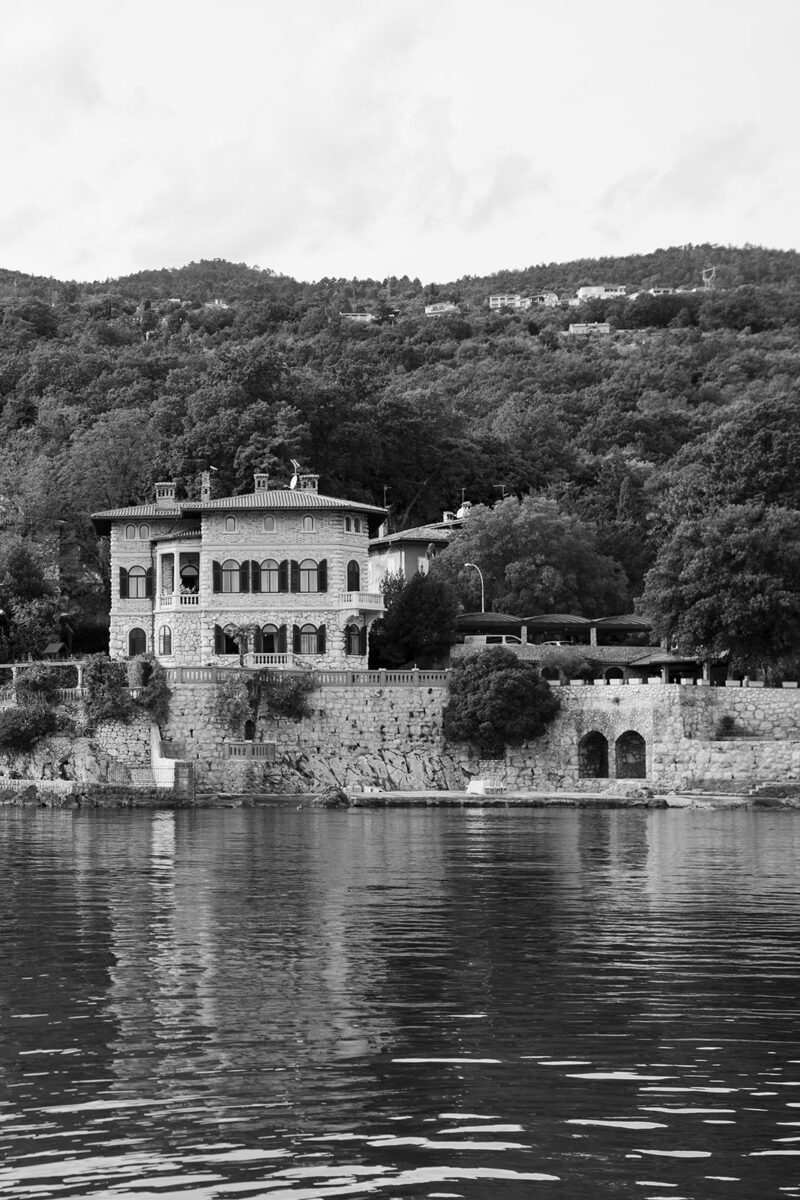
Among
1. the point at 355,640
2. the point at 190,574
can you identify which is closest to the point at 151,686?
the point at 190,574

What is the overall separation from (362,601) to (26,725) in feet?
38.0

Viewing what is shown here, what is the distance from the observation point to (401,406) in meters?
78.9

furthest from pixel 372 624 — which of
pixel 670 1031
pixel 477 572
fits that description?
pixel 670 1031

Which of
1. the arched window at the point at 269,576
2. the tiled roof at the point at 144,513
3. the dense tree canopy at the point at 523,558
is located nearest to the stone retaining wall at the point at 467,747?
the arched window at the point at 269,576

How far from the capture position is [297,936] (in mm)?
22141

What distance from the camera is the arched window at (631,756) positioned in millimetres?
56500

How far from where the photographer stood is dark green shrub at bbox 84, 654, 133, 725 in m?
53.6

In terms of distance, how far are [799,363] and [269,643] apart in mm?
67785

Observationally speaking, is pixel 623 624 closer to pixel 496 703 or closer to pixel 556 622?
pixel 556 622

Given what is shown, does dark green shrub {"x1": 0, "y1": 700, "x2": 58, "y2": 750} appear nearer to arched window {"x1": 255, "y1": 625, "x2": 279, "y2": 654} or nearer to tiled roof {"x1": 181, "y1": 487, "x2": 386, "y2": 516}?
arched window {"x1": 255, "y1": 625, "x2": 279, "y2": 654}

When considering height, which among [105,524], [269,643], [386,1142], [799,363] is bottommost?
[386,1142]

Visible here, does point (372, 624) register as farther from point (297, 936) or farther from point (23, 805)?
point (297, 936)

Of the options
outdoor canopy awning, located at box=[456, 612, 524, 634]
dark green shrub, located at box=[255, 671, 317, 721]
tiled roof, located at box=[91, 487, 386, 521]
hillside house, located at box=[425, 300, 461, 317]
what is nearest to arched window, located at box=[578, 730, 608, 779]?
outdoor canopy awning, located at box=[456, 612, 524, 634]

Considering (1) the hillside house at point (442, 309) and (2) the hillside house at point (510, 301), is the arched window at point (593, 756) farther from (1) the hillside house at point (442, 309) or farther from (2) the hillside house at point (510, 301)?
(2) the hillside house at point (510, 301)
